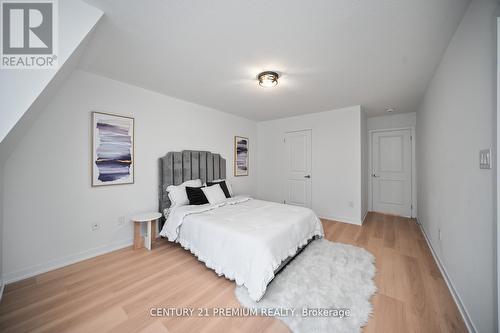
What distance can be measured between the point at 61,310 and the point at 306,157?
443 cm

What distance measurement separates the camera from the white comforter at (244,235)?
5.90 ft

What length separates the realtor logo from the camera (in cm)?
124

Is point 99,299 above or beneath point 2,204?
beneath

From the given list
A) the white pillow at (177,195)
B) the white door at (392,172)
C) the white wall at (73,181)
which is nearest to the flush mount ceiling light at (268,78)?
the white wall at (73,181)

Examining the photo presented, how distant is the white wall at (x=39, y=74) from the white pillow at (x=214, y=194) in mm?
2268

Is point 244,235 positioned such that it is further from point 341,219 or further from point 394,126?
point 394,126

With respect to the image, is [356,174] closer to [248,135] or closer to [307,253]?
[307,253]

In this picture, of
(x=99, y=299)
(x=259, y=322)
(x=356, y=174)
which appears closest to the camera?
(x=259, y=322)

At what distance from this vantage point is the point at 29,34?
1.36 meters

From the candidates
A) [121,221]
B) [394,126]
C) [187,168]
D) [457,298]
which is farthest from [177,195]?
[394,126]

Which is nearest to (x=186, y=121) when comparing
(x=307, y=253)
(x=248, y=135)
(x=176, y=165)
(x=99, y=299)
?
(x=176, y=165)

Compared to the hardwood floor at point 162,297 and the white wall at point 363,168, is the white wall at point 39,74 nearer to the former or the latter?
the hardwood floor at point 162,297

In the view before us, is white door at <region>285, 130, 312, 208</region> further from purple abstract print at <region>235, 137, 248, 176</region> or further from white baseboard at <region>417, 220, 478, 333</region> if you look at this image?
white baseboard at <region>417, 220, 478, 333</region>

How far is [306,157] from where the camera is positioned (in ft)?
14.9
